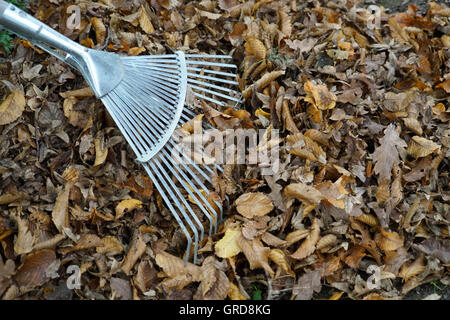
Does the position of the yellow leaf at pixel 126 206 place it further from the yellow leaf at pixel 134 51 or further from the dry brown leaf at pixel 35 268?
the yellow leaf at pixel 134 51

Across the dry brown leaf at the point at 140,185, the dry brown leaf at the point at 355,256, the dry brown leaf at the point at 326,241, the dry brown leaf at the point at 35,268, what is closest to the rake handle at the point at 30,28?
the dry brown leaf at the point at 140,185

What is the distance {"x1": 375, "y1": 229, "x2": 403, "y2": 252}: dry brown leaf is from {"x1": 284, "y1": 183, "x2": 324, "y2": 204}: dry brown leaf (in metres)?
0.28

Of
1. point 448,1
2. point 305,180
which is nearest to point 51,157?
point 305,180

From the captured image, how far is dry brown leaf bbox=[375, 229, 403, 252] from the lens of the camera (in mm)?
1725

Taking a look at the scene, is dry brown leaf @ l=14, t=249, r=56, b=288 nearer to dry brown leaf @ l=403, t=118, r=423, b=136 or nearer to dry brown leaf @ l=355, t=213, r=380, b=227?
dry brown leaf @ l=355, t=213, r=380, b=227

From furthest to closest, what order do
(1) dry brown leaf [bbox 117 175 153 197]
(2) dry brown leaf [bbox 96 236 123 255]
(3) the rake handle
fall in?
1. (1) dry brown leaf [bbox 117 175 153 197]
2. (2) dry brown leaf [bbox 96 236 123 255]
3. (3) the rake handle

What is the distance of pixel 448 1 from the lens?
239 centimetres

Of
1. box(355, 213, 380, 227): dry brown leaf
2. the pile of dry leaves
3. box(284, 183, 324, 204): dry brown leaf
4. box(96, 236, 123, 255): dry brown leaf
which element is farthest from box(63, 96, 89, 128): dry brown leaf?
box(355, 213, 380, 227): dry brown leaf

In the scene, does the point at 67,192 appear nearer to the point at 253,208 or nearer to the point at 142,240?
the point at 142,240

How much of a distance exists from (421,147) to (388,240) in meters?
0.44

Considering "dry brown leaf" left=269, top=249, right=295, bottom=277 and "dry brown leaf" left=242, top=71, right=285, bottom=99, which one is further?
"dry brown leaf" left=242, top=71, right=285, bottom=99

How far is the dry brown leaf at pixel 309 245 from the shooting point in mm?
1686

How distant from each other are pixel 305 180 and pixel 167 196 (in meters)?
0.58

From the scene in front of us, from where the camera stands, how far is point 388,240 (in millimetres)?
1734
